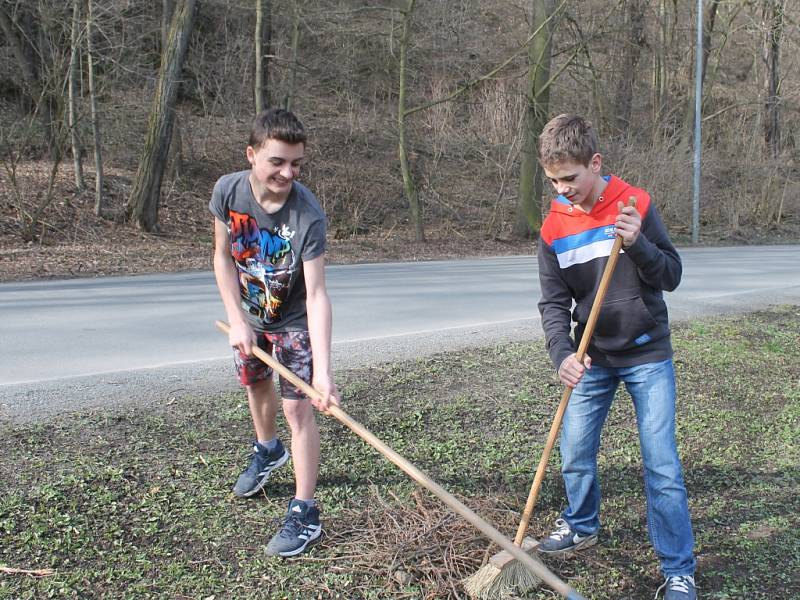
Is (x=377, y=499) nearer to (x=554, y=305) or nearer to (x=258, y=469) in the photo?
(x=258, y=469)

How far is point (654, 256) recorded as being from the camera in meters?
2.77

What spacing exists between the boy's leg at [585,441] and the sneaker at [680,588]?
1.41ft

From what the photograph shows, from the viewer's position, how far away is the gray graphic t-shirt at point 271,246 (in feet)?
10.3

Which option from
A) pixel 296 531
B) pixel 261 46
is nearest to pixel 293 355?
pixel 296 531

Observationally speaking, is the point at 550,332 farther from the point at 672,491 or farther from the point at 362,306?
the point at 362,306

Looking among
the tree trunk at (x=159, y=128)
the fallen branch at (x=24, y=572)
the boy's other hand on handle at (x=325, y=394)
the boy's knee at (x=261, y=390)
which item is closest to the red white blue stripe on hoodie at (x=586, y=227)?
the boy's other hand on handle at (x=325, y=394)

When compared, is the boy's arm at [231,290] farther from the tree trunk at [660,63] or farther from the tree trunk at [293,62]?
the tree trunk at [660,63]

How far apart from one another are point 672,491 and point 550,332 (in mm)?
727

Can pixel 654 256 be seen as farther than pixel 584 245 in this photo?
No

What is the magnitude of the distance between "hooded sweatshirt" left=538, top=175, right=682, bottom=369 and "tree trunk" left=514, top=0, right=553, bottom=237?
15985 mm

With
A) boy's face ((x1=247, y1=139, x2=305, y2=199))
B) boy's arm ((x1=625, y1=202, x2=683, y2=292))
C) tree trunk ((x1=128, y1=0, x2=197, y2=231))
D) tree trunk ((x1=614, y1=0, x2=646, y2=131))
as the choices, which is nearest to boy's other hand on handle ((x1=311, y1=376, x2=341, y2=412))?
boy's face ((x1=247, y1=139, x2=305, y2=199))

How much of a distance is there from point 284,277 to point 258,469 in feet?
3.26

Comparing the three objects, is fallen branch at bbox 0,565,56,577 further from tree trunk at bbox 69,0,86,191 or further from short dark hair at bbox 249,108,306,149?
tree trunk at bbox 69,0,86,191

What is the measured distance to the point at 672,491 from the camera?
2.94 metres
